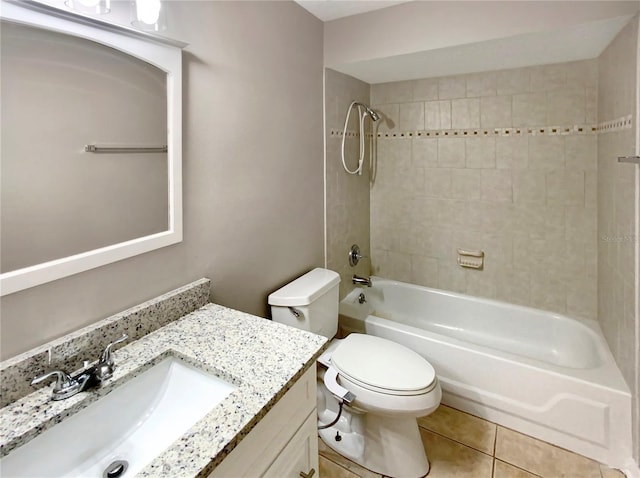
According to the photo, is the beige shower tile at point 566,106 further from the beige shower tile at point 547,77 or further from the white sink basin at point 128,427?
the white sink basin at point 128,427

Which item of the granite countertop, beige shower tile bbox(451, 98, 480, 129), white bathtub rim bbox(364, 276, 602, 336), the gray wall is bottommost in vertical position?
white bathtub rim bbox(364, 276, 602, 336)

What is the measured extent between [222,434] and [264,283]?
3.50ft

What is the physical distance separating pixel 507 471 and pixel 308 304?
3.98 ft

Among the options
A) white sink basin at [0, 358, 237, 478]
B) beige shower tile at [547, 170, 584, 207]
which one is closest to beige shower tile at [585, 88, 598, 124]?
beige shower tile at [547, 170, 584, 207]

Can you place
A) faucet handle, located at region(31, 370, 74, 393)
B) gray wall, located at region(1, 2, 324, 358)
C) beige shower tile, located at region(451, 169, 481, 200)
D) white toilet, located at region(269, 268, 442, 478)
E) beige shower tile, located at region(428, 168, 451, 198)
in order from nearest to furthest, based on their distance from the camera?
faucet handle, located at region(31, 370, 74, 393)
gray wall, located at region(1, 2, 324, 358)
white toilet, located at region(269, 268, 442, 478)
beige shower tile, located at region(451, 169, 481, 200)
beige shower tile, located at region(428, 168, 451, 198)

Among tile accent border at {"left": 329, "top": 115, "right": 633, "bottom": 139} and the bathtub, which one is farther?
tile accent border at {"left": 329, "top": 115, "right": 633, "bottom": 139}

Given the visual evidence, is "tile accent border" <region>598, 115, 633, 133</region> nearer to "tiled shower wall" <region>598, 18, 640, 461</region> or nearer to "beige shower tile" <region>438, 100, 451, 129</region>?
"tiled shower wall" <region>598, 18, 640, 461</region>

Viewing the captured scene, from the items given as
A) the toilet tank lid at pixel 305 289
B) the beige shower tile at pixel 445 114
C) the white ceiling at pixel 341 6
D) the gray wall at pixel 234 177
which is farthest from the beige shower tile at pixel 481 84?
the toilet tank lid at pixel 305 289

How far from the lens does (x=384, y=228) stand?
2.91m

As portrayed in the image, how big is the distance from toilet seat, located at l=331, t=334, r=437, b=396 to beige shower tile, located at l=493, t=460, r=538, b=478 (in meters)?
0.54

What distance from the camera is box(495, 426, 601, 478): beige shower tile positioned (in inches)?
64.0

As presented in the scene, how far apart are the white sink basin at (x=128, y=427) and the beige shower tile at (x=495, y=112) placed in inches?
92.0

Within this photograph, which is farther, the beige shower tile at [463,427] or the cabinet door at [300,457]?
the beige shower tile at [463,427]

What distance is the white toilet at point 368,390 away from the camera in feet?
→ 4.96
